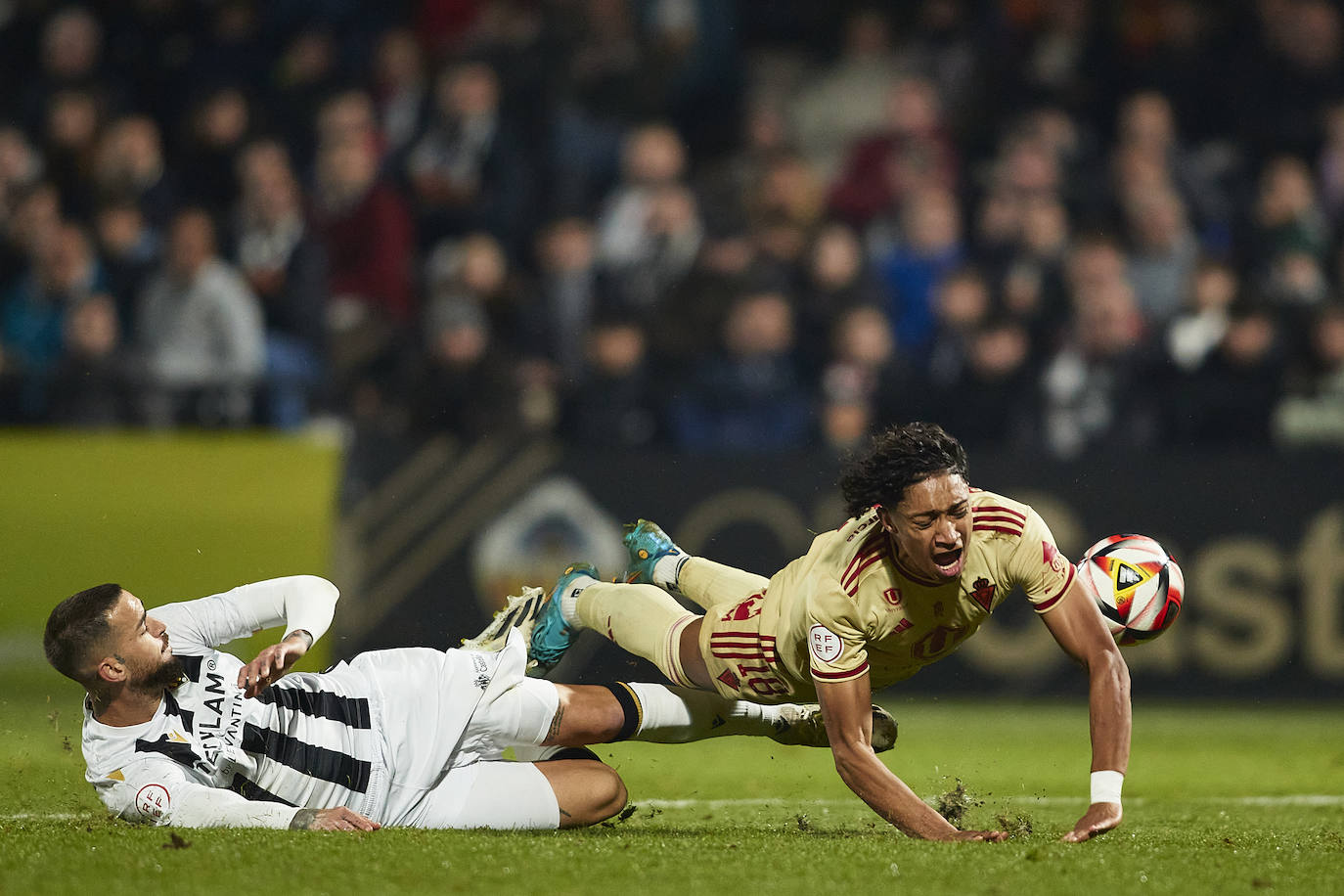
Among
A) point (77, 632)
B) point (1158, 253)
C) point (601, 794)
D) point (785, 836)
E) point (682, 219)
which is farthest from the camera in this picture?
point (1158, 253)

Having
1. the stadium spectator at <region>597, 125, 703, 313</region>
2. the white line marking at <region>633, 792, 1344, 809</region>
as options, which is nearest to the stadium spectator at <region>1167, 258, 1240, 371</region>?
the stadium spectator at <region>597, 125, 703, 313</region>

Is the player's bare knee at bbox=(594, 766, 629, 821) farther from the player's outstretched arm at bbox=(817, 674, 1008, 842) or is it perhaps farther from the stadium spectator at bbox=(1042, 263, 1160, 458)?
the stadium spectator at bbox=(1042, 263, 1160, 458)

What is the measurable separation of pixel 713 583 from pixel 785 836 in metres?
1.22

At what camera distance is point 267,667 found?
5.04m

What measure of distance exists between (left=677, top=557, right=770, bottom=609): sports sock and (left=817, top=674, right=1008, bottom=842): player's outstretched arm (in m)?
0.93

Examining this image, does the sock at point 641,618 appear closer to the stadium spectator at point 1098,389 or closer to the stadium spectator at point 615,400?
the stadium spectator at point 615,400

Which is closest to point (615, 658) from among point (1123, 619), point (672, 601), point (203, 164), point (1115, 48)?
point (672, 601)

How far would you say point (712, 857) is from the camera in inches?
197

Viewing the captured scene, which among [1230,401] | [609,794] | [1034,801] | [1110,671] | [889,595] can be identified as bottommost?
[1034,801]

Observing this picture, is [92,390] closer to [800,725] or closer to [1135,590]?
[800,725]

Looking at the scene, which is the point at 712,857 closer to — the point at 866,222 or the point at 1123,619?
the point at 1123,619

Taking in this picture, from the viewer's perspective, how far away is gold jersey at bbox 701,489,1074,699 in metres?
5.32

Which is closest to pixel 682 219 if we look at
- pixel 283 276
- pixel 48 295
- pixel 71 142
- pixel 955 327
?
pixel 955 327

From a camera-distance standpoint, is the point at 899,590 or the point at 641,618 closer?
the point at 899,590
